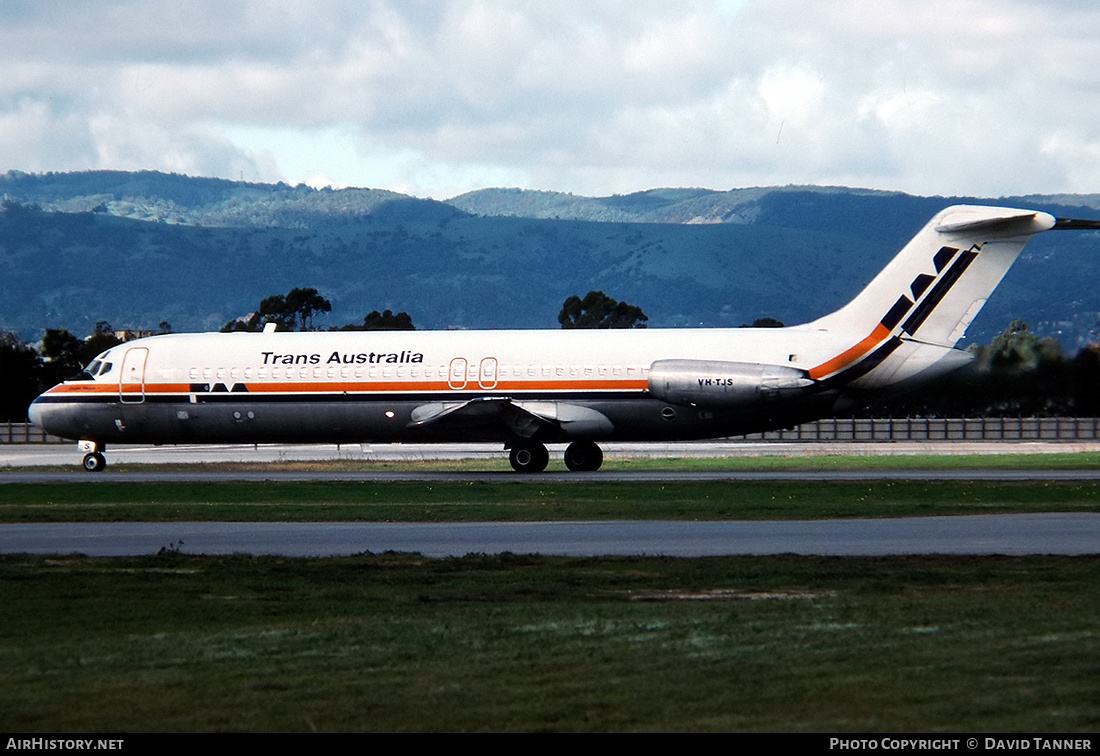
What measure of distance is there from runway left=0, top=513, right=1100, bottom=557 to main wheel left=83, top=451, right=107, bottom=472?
19814mm

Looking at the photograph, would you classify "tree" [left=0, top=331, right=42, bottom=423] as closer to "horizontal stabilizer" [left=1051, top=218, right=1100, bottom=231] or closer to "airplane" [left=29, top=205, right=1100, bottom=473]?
"airplane" [left=29, top=205, right=1100, bottom=473]

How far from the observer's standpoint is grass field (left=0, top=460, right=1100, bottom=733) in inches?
376

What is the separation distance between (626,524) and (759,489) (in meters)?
8.35

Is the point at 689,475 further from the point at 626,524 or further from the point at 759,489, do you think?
the point at 626,524

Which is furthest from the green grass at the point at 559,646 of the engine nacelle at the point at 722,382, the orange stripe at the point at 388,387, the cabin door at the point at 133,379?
the cabin door at the point at 133,379

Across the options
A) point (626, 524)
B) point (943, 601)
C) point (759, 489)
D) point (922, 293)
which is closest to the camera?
point (943, 601)

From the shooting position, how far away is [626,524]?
2434 centimetres

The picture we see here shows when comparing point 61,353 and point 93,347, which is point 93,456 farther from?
point 93,347

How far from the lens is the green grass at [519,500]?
26297 mm

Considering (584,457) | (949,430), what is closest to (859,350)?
(584,457)

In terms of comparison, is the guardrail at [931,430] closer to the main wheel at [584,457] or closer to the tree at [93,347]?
the tree at [93,347]

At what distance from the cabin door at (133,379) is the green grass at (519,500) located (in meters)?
7.53
